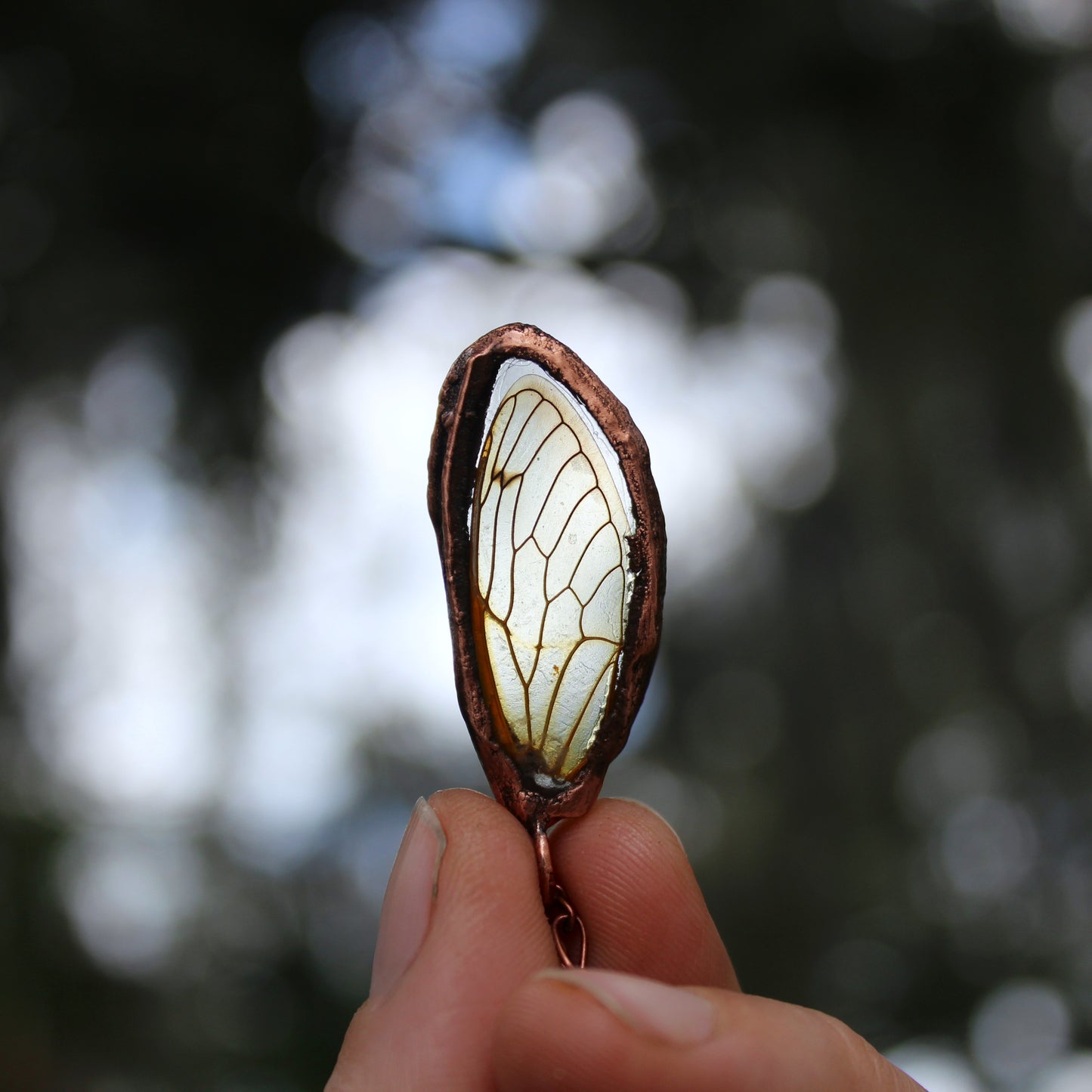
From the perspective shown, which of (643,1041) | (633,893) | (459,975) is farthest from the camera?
(633,893)

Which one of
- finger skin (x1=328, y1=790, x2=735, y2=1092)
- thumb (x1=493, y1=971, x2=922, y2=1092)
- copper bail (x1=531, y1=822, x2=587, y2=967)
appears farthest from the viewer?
copper bail (x1=531, y1=822, x2=587, y2=967)

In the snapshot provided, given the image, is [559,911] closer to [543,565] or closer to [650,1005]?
[650,1005]

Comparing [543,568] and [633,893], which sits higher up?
[543,568]

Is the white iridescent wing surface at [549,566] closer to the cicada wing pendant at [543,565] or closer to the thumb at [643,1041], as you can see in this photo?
the cicada wing pendant at [543,565]

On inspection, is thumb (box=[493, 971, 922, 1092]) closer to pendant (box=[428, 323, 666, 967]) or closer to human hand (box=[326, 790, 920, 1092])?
human hand (box=[326, 790, 920, 1092])

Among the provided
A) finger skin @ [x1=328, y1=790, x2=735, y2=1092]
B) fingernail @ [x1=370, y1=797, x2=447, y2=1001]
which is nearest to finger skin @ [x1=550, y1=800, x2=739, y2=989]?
finger skin @ [x1=328, y1=790, x2=735, y2=1092]

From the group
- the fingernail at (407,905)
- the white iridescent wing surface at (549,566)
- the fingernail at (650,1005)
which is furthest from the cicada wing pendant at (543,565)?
the fingernail at (650,1005)

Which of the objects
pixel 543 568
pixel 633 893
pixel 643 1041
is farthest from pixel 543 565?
pixel 643 1041
